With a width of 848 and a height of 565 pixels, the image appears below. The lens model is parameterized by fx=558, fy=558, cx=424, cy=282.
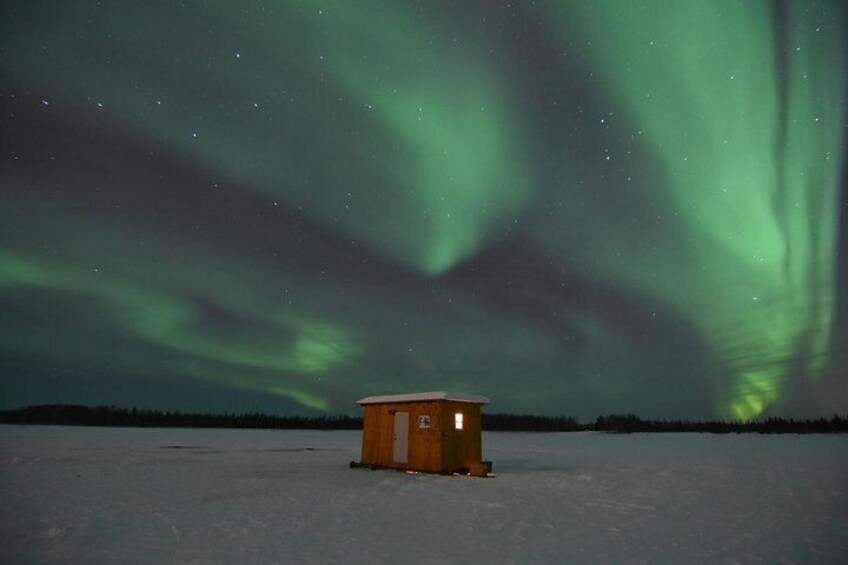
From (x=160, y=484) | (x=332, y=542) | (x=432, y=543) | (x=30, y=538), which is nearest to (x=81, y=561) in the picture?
(x=30, y=538)

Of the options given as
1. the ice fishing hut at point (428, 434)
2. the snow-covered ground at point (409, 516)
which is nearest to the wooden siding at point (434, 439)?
the ice fishing hut at point (428, 434)

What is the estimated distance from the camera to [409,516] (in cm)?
1145

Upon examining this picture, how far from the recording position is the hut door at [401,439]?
20.5 meters

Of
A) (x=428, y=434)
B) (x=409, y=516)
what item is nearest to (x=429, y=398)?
(x=428, y=434)

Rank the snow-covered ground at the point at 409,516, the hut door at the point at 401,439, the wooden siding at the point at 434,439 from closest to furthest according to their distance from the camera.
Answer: the snow-covered ground at the point at 409,516 < the wooden siding at the point at 434,439 < the hut door at the point at 401,439

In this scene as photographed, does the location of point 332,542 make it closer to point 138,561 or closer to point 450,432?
point 138,561

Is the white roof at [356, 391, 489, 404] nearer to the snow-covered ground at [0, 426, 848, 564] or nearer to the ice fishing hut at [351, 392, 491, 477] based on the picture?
the ice fishing hut at [351, 392, 491, 477]

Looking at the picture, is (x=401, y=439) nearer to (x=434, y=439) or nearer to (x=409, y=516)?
(x=434, y=439)

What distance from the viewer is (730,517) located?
38.5 feet

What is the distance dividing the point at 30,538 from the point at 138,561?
274 centimetres

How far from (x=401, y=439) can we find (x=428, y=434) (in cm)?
141

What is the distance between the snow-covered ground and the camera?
8.47 m

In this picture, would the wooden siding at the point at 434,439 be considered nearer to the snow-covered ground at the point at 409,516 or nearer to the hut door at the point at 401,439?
the hut door at the point at 401,439

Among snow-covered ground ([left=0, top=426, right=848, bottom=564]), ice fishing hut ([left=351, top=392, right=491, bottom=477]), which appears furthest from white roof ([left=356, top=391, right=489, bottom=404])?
snow-covered ground ([left=0, top=426, right=848, bottom=564])
